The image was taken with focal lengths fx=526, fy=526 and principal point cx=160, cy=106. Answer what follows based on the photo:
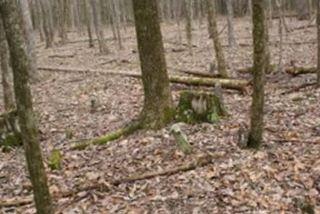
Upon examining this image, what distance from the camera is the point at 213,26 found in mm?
13609

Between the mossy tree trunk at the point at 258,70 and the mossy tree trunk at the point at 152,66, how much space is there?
1857 millimetres

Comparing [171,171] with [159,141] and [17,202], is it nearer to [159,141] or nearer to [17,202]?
[159,141]

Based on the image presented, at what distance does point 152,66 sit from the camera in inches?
345

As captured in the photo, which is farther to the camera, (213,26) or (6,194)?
(213,26)

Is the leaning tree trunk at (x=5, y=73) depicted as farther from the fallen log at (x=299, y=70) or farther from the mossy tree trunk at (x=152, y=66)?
the fallen log at (x=299, y=70)

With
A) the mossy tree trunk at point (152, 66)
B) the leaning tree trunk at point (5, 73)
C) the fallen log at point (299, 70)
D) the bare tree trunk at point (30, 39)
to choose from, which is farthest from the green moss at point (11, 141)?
the bare tree trunk at point (30, 39)

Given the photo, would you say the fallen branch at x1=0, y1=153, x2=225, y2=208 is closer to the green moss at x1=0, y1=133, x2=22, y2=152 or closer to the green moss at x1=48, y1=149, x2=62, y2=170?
the green moss at x1=48, y1=149, x2=62, y2=170

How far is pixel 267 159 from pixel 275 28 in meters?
22.6

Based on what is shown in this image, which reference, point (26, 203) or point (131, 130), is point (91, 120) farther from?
point (26, 203)

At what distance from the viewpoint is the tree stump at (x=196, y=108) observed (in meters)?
9.03

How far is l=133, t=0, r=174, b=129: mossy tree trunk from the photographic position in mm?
8617

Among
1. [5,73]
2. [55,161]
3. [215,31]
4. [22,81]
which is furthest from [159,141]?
[215,31]

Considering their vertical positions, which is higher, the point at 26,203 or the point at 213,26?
the point at 213,26

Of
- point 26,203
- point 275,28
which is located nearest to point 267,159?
point 26,203
